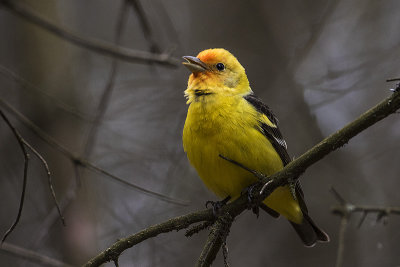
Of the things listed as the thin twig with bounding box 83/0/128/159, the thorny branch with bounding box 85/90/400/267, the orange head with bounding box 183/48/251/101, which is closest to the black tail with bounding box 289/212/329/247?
the orange head with bounding box 183/48/251/101

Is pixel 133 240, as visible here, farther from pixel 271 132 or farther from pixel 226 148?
pixel 271 132

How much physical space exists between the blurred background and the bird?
6.86 feet

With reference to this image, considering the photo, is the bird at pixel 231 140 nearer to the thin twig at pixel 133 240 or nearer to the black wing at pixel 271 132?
the black wing at pixel 271 132

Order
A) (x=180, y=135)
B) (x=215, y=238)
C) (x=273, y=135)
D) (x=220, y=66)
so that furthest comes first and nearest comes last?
1. (x=180, y=135)
2. (x=220, y=66)
3. (x=273, y=135)
4. (x=215, y=238)

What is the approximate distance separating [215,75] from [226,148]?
45.4 inches

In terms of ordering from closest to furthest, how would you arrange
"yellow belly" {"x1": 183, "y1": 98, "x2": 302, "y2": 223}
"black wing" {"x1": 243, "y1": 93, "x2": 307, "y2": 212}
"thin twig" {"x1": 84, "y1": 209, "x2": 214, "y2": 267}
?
1. "thin twig" {"x1": 84, "y1": 209, "x2": 214, "y2": 267}
2. "yellow belly" {"x1": 183, "y1": 98, "x2": 302, "y2": 223}
3. "black wing" {"x1": 243, "y1": 93, "x2": 307, "y2": 212}

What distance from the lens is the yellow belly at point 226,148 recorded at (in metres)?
4.41

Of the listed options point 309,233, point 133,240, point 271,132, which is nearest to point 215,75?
point 271,132

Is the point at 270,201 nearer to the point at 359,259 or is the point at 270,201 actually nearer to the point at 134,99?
the point at 359,259

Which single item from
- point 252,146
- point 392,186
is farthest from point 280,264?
point 252,146

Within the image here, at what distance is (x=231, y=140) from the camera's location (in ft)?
14.5

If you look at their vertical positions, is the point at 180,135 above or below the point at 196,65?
above

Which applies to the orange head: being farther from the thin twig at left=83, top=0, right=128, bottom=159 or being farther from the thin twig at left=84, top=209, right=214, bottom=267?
the thin twig at left=84, top=209, right=214, bottom=267

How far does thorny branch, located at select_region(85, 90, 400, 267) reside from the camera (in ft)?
9.60
